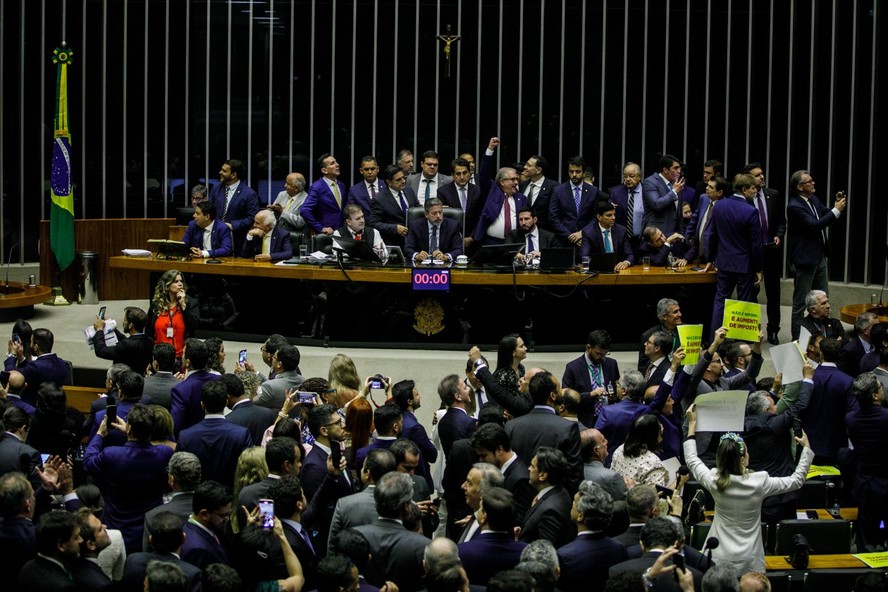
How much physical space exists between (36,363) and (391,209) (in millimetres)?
4738

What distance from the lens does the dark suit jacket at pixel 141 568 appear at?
5648 mm

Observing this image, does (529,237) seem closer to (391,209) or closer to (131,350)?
(391,209)

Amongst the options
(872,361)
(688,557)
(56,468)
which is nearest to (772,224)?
(872,361)

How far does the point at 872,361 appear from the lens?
31.4ft

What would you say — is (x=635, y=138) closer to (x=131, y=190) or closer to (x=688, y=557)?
(x=131, y=190)

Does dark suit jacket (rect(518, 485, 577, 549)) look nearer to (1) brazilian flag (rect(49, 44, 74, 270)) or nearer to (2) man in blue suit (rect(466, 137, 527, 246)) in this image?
(2) man in blue suit (rect(466, 137, 527, 246))

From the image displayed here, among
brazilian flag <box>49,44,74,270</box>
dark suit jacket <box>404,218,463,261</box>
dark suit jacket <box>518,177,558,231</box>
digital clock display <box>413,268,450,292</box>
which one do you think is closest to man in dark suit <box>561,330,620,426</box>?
digital clock display <box>413,268,450,292</box>

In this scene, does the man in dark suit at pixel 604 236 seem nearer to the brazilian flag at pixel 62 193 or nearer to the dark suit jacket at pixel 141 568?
the brazilian flag at pixel 62 193

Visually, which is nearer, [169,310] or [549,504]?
[549,504]

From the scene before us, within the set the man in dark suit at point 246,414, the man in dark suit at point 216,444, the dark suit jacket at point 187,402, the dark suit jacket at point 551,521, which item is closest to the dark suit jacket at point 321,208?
the dark suit jacket at point 187,402

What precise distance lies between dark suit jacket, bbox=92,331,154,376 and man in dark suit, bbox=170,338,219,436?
116 cm

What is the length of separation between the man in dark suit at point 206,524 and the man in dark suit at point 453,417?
201 centimetres

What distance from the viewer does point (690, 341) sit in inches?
342

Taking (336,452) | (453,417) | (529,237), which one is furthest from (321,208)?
(336,452)
